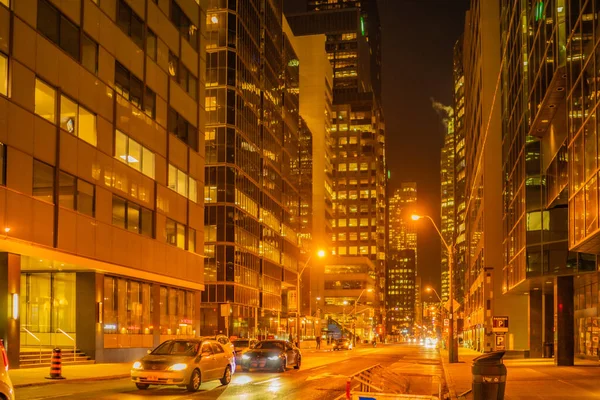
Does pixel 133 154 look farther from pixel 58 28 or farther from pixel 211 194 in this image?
pixel 211 194

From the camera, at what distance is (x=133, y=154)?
1547 inches

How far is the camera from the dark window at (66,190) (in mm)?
31766

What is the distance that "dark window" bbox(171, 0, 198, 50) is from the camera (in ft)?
151

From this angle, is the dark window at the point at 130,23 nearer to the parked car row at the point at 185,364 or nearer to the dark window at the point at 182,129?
the dark window at the point at 182,129

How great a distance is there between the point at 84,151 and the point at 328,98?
4945 inches

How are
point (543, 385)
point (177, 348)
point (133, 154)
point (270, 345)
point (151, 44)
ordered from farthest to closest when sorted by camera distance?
point (151, 44), point (133, 154), point (270, 345), point (543, 385), point (177, 348)

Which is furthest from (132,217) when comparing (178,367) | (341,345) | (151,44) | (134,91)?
(341,345)

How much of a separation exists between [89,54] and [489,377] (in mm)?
26207

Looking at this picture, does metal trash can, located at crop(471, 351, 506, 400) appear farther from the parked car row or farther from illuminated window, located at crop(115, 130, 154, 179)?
illuminated window, located at crop(115, 130, 154, 179)

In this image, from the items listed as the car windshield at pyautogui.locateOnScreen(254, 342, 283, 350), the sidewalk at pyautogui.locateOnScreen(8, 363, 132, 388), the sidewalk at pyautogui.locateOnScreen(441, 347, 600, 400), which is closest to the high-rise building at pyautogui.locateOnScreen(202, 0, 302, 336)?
the car windshield at pyautogui.locateOnScreen(254, 342, 283, 350)

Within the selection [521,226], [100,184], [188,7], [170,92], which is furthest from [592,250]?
[188,7]

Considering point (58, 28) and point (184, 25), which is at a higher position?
point (184, 25)

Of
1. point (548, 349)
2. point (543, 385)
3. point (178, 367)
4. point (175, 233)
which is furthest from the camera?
point (548, 349)

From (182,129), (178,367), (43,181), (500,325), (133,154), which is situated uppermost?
(182,129)
